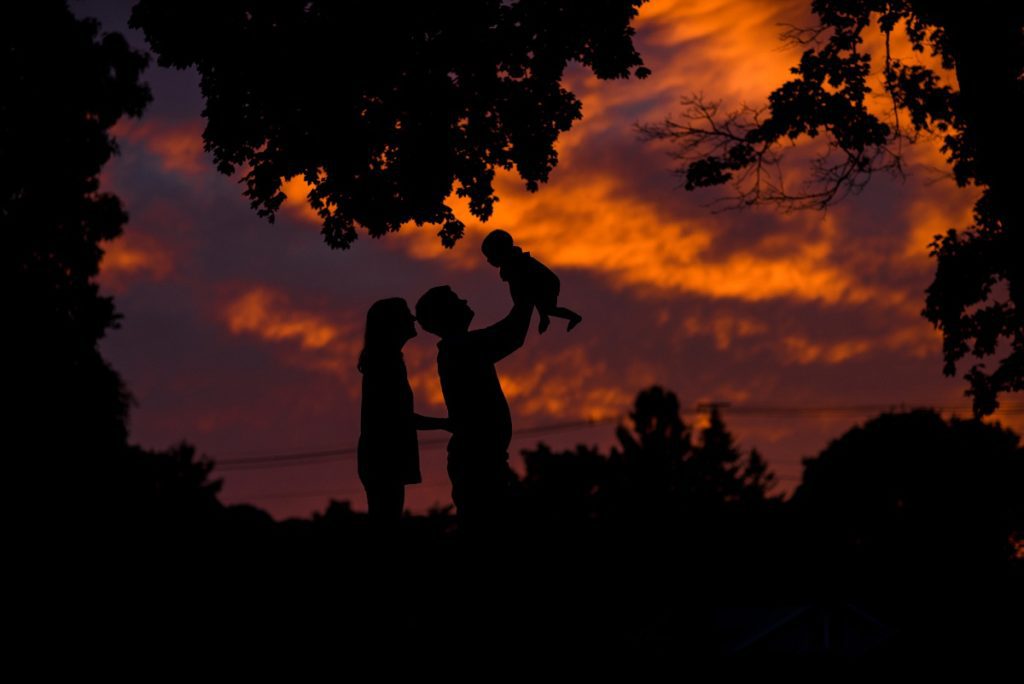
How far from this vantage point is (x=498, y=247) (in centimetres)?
1040

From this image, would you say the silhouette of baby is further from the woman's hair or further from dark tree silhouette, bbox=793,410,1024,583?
dark tree silhouette, bbox=793,410,1024,583

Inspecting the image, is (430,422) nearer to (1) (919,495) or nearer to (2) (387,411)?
(2) (387,411)

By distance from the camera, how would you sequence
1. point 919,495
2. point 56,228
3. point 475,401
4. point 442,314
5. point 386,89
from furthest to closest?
point 919,495 < point 56,228 < point 386,89 < point 442,314 < point 475,401

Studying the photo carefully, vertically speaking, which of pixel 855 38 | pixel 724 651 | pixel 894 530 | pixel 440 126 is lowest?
pixel 724 651

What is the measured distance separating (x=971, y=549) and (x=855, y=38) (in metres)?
53.9

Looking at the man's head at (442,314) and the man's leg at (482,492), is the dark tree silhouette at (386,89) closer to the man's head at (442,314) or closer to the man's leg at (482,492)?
the man's head at (442,314)

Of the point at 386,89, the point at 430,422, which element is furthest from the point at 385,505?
the point at 386,89

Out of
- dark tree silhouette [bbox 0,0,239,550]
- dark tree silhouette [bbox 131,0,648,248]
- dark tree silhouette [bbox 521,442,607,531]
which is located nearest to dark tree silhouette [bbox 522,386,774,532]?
dark tree silhouette [bbox 521,442,607,531]

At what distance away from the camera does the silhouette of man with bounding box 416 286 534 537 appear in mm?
10352

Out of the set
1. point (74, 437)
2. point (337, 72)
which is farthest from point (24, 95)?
point (337, 72)

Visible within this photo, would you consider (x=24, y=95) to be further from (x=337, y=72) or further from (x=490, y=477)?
(x=490, y=477)

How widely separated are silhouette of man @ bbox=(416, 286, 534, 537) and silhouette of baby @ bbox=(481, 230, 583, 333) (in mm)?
120

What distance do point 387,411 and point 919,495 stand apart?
61003 mm

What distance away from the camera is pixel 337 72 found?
14336 millimetres
